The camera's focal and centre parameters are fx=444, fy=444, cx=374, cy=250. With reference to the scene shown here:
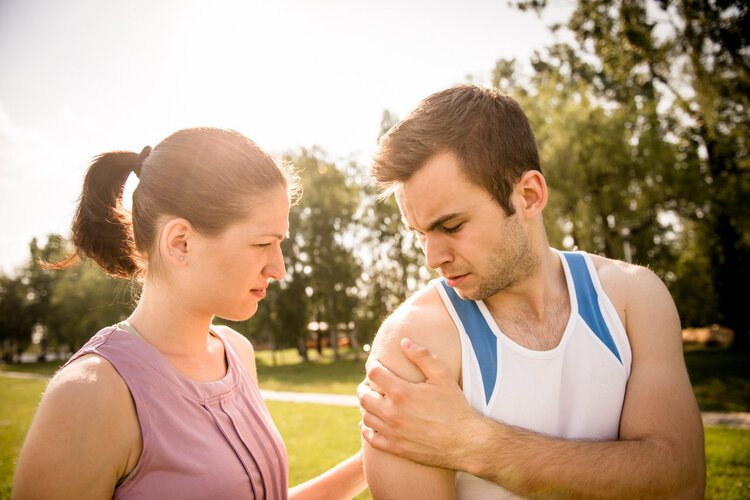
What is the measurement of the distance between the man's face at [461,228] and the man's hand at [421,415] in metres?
0.48

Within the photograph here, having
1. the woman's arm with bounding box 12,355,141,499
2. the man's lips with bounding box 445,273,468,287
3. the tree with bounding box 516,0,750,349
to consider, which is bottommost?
the woman's arm with bounding box 12,355,141,499

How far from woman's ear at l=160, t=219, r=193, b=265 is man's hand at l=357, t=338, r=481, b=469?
3.20ft

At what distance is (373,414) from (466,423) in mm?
402

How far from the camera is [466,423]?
5.85 ft

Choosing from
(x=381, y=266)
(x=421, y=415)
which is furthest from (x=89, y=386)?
(x=381, y=266)

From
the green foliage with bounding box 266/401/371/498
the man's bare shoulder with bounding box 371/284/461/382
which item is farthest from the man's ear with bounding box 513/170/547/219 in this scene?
the green foliage with bounding box 266/401/371/498

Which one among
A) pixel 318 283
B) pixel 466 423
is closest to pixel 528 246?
pixel 466 423

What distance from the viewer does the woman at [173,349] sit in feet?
4.76

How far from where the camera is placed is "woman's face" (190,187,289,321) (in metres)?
1.92

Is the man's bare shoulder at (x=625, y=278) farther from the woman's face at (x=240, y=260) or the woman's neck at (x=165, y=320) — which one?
the woman's neck at (x=165, y=320)

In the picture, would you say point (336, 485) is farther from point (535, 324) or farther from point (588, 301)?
point (588, 301)

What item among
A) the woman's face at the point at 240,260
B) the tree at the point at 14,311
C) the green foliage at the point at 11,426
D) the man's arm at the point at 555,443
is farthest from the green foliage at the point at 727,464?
the tree at the point at 14,311

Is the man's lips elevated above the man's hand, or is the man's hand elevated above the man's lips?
the man's lips

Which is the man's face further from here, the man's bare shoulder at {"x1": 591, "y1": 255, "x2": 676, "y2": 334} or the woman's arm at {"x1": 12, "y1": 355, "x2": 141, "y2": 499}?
the woman's arm at {"x1": 12, "y1": 355, "x2": 141, "y2": 499}
